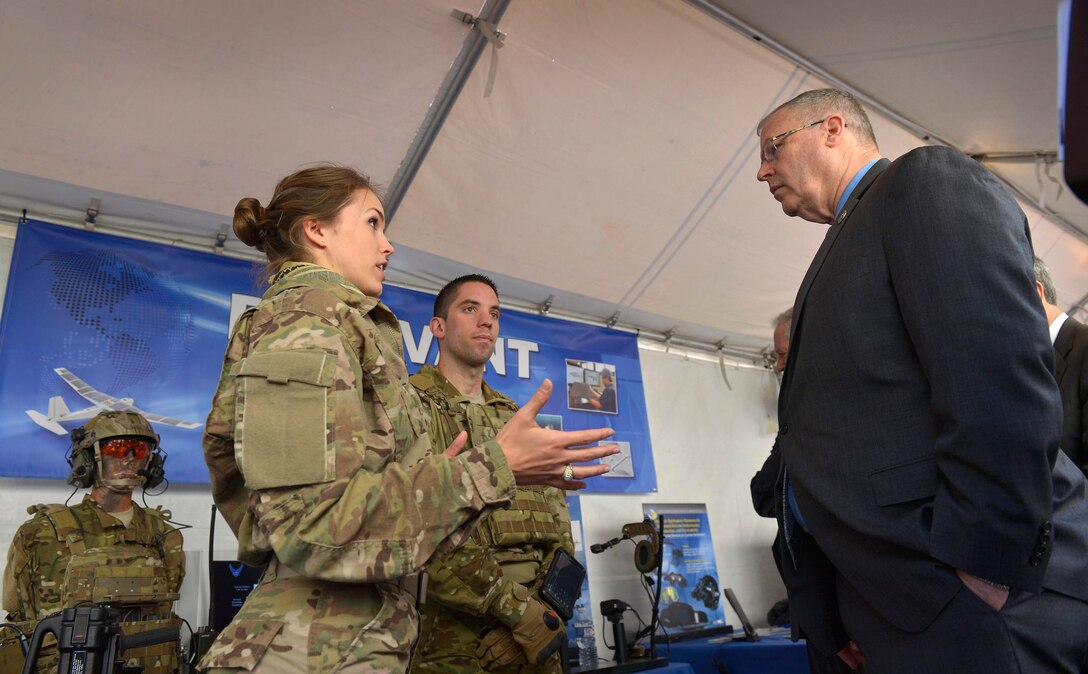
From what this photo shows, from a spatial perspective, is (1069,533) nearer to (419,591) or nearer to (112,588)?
(419,591)

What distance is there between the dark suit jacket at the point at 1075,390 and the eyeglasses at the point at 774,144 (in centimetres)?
110

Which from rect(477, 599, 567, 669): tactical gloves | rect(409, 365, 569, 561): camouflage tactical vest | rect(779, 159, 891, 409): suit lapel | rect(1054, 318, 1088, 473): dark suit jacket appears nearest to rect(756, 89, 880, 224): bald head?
rect(779, 159, 891, 409): suit lapel

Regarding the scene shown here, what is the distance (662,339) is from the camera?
5.63m

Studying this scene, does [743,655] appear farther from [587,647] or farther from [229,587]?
[229,587]

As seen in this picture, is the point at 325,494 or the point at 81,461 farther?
the point at 81,461

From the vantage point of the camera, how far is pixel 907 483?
137 centimetres

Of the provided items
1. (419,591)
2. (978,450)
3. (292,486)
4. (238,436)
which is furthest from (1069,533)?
(238,436)

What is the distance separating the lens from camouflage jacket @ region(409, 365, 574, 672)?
248 cm

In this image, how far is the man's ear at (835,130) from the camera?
200cm

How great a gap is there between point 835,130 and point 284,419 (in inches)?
63.9

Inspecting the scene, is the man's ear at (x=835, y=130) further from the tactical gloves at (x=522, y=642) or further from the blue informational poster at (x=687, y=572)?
the blue informational poster at (x=687, y=572)

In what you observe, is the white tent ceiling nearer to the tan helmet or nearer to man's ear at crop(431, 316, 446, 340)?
man's ear at crop(431, 316, 446, 340)

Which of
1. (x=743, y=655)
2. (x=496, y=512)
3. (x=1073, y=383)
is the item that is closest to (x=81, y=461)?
(x=496, y=512)

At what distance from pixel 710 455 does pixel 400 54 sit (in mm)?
3838
